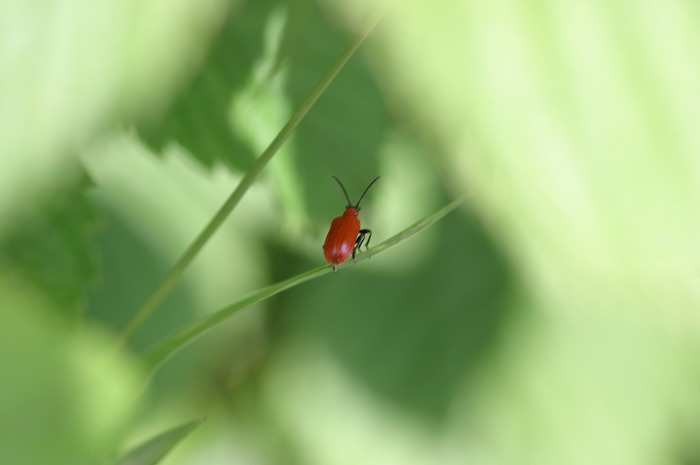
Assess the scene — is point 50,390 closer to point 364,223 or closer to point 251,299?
point 251,299

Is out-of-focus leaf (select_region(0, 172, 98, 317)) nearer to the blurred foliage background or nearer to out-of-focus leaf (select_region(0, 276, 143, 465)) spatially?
the blurred foliage background

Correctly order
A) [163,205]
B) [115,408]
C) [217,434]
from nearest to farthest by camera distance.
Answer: [115,408] → [163,205] → [217,434]

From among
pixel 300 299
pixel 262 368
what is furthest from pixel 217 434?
pixel 300 299

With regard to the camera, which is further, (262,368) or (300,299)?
(262,368)

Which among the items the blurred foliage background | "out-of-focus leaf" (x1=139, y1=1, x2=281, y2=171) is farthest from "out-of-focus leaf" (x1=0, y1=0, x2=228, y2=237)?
"out-of-focus leaf" (x1=139, y1=1, x2=281, y2=171)

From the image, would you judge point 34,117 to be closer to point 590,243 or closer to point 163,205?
point 590,243

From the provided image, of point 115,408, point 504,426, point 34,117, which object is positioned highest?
point 504,426

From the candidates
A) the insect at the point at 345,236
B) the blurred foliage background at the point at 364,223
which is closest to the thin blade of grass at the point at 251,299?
the blurred foliage background at the point at 364,223
